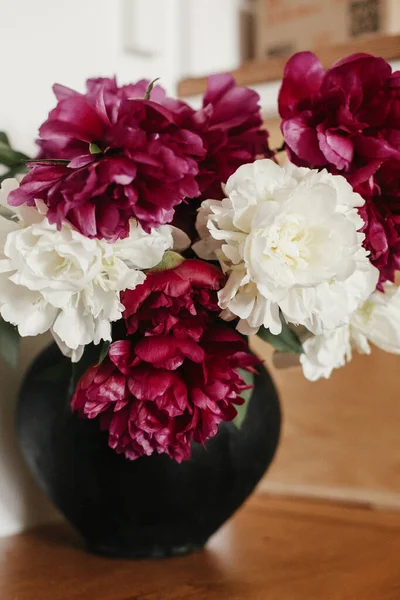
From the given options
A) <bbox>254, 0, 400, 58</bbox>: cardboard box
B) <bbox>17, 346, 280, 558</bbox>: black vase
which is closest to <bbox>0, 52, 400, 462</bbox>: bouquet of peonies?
<bbox>17, 346, 280, 558</bbox>: black vase

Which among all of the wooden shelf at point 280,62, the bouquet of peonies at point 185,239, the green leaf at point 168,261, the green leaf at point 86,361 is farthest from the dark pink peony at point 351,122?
the wooden shelf at point 280,62

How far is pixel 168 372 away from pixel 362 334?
235mm

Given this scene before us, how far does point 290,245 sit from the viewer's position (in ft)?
1.92

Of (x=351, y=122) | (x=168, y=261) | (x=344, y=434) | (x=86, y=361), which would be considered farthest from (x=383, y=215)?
(x=344, y=434)

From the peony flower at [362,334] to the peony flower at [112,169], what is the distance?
21 centimetres

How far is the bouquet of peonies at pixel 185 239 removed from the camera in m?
0.58

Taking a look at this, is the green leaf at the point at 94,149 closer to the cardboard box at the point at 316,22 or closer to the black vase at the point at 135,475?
the black vase at the point at 135,475

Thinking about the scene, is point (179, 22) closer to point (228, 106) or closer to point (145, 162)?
point (228, 106)

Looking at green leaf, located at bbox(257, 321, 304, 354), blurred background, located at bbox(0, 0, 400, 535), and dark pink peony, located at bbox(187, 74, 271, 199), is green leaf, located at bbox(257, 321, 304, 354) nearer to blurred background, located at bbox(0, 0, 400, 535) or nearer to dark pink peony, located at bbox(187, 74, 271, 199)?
dark pink peony, located at bbox(187, 74, 271, 199)

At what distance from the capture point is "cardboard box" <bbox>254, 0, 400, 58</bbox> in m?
1.19

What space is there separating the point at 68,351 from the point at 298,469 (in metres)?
0.50

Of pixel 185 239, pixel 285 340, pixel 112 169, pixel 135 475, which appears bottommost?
pixel 135 475

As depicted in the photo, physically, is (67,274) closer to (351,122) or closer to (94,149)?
(94,149)

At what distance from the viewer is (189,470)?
0.73m
